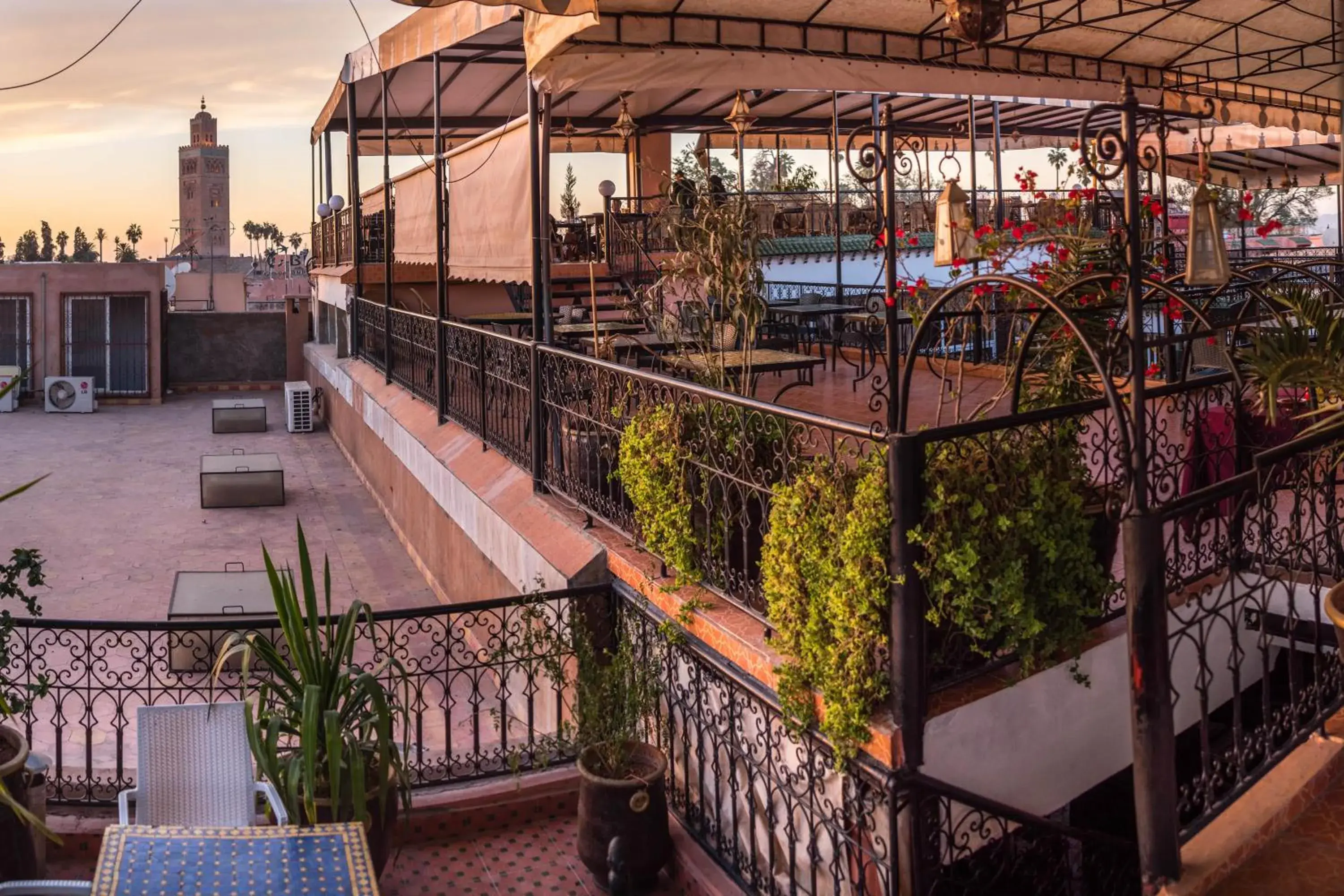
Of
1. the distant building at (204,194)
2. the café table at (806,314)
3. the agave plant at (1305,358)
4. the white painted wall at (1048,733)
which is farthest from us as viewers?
the distant building at (204,194)

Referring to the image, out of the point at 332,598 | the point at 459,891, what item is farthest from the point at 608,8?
the point at 332,598

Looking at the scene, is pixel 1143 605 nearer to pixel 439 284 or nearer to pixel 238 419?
pixel 439 284

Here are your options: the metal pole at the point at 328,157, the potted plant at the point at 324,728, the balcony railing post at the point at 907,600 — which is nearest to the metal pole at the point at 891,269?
the balcony railing post at the point at 907,600

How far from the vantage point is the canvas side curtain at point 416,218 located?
1174 cm

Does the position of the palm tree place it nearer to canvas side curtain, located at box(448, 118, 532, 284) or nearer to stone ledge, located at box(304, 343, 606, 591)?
stone ledge, located at box(304, 343, 606, 591)

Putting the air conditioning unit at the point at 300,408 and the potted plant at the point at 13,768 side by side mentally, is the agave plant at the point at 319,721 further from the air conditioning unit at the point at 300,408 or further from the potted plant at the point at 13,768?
the air conditioning unit at the point at 300,408

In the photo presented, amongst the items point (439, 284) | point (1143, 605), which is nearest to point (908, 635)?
point (1143, 605)

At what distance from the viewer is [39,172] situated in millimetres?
52531

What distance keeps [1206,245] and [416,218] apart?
9.38 m

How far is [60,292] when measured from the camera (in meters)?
25.4

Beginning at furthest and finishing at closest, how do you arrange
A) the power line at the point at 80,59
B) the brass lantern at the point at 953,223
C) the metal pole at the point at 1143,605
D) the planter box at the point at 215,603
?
the planter box at the point at 215,603 → the power line at the point at 80,59 → the brass lantern at the point at 953,223 → the metal pole at the point at 1143,605

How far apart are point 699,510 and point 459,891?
1938 millimetres

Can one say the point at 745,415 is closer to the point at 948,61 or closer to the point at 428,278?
the point at 948,61

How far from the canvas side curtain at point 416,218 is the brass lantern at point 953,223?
684 centimetres
